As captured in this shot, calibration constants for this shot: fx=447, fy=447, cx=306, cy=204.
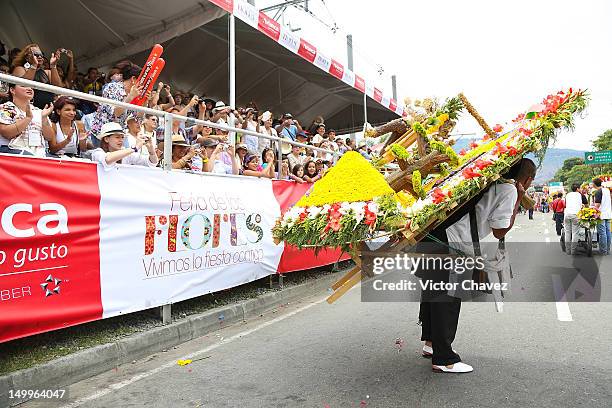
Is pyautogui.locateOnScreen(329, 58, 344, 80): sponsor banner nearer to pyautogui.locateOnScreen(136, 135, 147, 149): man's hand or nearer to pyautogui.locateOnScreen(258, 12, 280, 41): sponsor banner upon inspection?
pyautogui.locateOnScreen(258, 12, 280, 41): sponsor banner

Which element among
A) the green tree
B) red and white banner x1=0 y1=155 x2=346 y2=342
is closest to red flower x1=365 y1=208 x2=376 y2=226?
red and white banner x1=0 y1=155 x2=346 y2=342

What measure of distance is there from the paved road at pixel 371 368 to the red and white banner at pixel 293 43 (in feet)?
19.8

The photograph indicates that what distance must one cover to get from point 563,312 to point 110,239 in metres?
5.60

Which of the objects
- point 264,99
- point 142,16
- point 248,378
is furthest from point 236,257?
point 264,99

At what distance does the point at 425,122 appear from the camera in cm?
380

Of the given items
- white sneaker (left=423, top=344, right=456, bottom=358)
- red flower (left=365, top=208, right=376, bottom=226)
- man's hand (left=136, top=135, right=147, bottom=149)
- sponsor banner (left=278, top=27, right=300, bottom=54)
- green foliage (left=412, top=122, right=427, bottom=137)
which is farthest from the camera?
sponsor banner (left=278, top=27, right=300, bottom=54)

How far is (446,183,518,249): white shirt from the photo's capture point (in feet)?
12.1

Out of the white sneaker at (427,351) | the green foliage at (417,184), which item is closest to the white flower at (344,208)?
the green foliage at (417,184)

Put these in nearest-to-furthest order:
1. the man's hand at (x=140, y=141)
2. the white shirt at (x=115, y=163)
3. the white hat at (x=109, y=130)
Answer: the white shirt at (x=115, y=163)
the white hat at (x=109, y=130)
the man's hand at (x=140, y=141)

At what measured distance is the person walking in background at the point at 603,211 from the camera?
1091cm

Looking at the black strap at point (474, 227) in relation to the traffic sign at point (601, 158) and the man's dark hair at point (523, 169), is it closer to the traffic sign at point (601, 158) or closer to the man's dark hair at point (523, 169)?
the man's dark hair at point (523, 169)

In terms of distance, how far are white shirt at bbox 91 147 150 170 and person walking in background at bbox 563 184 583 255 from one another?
10473mm

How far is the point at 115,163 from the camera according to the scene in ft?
15.5

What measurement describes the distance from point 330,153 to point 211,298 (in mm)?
4293
